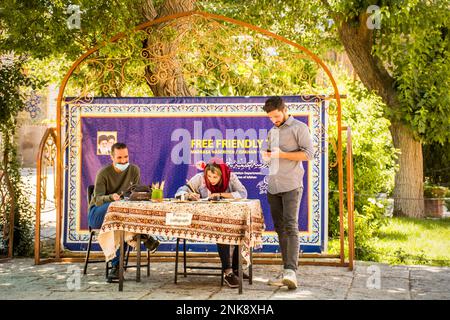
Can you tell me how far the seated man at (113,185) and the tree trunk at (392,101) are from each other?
25.4ft

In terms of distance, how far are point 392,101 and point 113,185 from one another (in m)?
9.13

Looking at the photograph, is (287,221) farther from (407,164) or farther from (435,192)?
(435,192)

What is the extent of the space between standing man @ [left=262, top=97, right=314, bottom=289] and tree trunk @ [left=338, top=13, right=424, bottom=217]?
740 cm

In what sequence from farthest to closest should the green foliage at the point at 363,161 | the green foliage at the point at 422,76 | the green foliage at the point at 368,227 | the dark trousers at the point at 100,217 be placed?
the green foliage at the point at 422,76
the green foliage at the point at 363,161
the green foliage at the point at 368,227
the dark trousers at the point at 100,217

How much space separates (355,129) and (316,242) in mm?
2945

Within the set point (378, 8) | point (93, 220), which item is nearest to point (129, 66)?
point (93, 220)

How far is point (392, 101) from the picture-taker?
1602 centimetres

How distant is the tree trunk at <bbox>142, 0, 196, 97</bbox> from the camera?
9875 mm

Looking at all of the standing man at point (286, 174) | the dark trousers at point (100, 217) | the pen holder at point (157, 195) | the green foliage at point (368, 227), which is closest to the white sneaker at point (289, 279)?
the standing man at point (286, 174)

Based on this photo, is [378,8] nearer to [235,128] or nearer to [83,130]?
[235,128]

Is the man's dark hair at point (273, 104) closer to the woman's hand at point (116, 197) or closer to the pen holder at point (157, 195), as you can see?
the pen holder at point (157, 195)

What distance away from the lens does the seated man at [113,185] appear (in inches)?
322

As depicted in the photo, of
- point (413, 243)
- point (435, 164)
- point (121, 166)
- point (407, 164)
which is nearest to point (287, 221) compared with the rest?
point (121, 166)

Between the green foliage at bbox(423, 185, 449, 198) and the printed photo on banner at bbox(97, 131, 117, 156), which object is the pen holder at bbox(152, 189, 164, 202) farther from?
the green foliage at bbox(423, 185, 449, 198)
